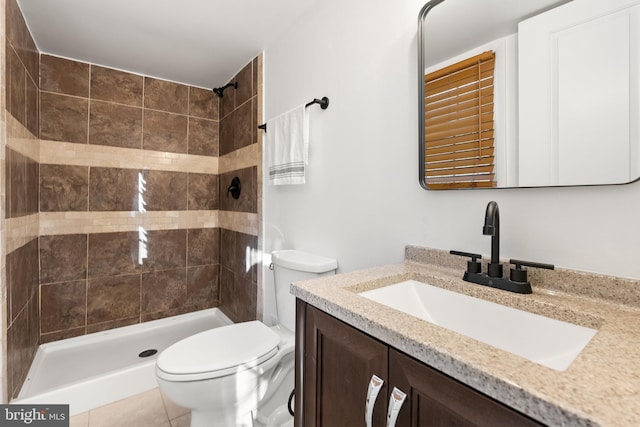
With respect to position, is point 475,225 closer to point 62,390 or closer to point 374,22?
point 374,22

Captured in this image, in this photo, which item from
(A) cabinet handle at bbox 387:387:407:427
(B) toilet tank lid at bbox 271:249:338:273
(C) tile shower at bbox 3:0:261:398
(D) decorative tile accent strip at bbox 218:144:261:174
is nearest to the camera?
(A) cabinet handle at bbox 387:387:407:427

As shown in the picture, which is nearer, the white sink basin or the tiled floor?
the white sink basin

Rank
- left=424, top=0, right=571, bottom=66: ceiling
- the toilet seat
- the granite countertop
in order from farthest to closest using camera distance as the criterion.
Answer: the toilet seat → left=424, top=0, right=571, bottom=66: ceiling → the granite countertop

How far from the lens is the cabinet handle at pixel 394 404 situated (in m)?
0.55

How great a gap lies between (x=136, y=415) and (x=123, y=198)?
5.04 ft

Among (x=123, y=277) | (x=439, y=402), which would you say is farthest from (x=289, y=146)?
(x=123, y=277)

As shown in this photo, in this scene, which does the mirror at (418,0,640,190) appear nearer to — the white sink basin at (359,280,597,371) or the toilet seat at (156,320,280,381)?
the white sink basin at (359,280,597,371)

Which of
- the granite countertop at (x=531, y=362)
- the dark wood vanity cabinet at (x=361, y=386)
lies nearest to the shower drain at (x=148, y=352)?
the dark wood vanity cabinet at (x=361, y=386)

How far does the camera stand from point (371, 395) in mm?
603

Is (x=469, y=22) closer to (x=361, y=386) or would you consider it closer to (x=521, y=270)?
(x=521, y=270)

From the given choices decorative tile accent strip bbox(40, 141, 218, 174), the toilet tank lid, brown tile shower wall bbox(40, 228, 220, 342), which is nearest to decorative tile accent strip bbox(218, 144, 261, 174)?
decorative tile accent strip bbox(40, 141, 218, 174)

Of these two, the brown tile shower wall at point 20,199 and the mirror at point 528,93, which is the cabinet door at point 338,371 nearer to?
the mirror at point 528,93

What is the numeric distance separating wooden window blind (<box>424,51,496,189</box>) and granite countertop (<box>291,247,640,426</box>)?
12.8 inches

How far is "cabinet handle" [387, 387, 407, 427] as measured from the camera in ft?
1.82
